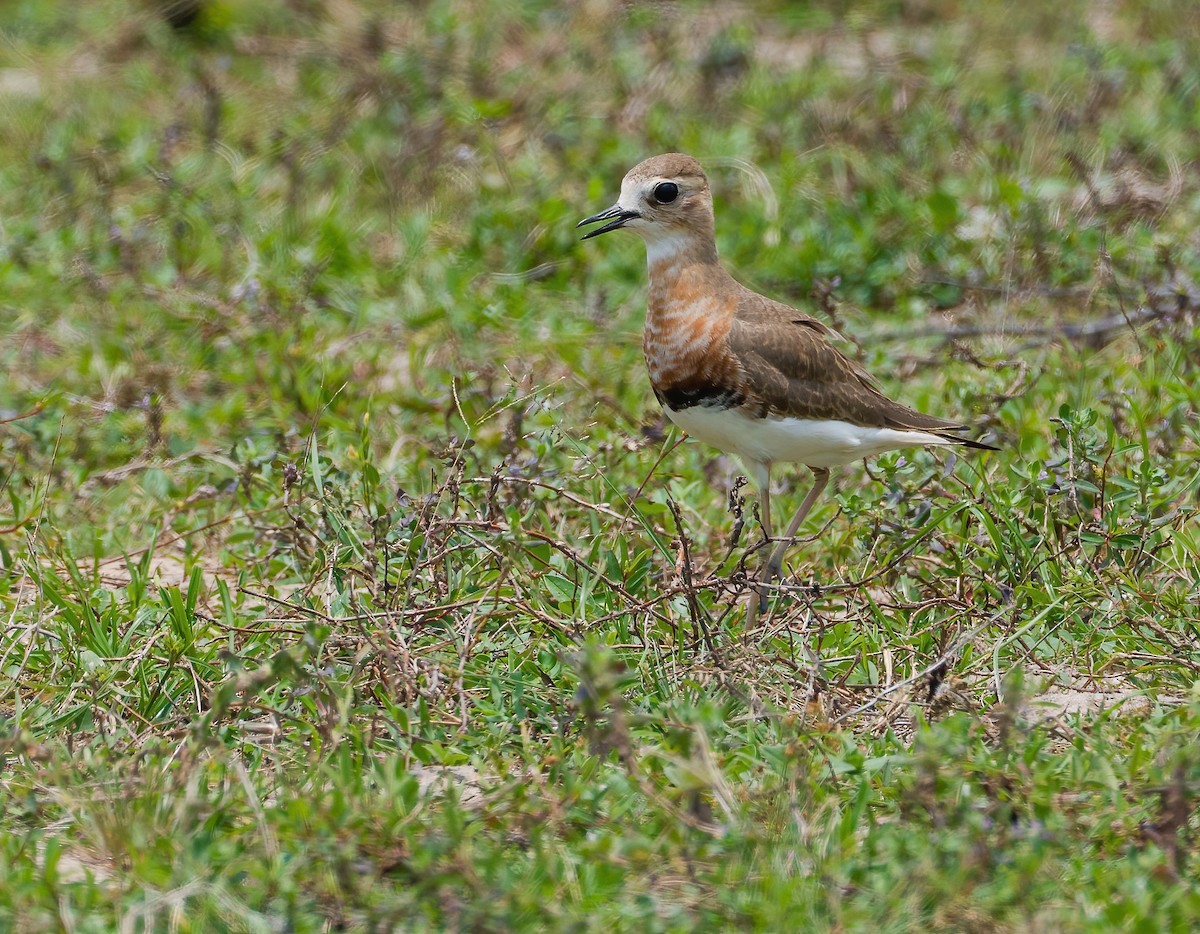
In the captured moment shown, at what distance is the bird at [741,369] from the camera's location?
4703 millimetres

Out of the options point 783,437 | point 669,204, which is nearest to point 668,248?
point 669,204

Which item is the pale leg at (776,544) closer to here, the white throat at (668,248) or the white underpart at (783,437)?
the white underpart at (783,437)

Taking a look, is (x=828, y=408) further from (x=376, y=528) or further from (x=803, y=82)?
(x=803, y=82)

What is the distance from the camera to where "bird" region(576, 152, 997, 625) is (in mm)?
4703

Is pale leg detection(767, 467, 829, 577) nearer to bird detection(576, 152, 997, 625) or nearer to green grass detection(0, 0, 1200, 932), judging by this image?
bird detection(576, 152, 997, 625)

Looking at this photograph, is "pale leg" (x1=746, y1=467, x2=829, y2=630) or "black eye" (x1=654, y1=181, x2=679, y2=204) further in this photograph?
"black eye" (x1=654, y1=181, x2=679, y2=204)

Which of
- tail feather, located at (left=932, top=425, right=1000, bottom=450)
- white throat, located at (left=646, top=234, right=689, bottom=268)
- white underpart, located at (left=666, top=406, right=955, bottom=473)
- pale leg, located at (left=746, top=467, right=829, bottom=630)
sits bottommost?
pale leg, located at (left=746, top=467, right=829, bottom=630)

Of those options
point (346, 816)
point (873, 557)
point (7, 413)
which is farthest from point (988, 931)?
point (7, 413)

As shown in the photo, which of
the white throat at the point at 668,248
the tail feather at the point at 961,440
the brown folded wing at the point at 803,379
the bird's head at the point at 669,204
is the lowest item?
the tail feather at the point at 961,440

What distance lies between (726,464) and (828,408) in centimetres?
96

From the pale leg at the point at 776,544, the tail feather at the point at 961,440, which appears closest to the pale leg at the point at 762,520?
the pale leg at the point at 776,544

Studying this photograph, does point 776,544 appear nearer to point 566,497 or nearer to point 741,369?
point 741,369

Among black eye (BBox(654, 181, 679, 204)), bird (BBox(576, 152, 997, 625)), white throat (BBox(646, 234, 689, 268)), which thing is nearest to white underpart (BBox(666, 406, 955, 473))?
bird (BBox(576, 152, 997, 625))

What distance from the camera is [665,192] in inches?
196
